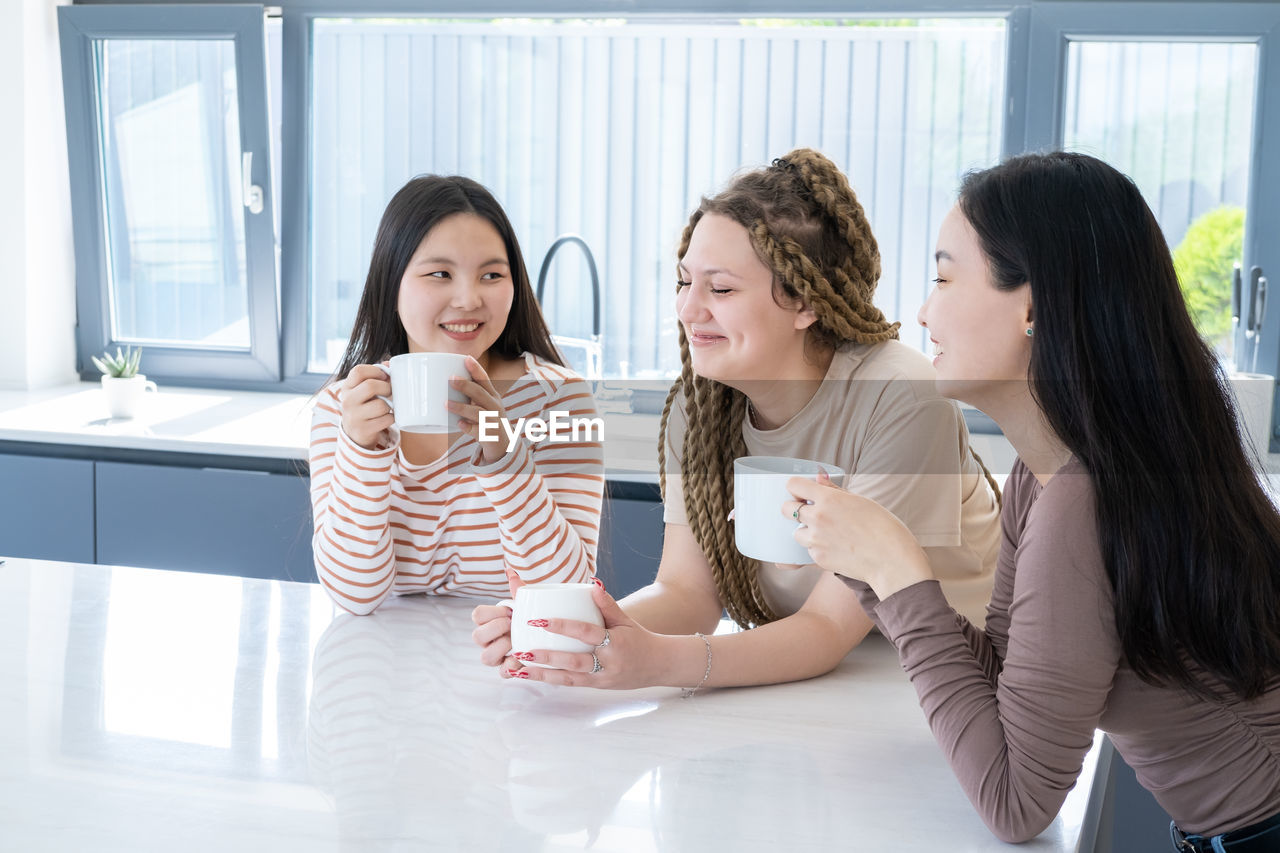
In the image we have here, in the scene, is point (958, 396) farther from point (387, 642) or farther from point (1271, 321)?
point (1271, 321)

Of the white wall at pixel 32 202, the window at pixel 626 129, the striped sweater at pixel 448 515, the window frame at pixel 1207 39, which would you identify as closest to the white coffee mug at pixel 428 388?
the striped sweater at pixel 448 515

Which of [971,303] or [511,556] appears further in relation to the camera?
[511,556]

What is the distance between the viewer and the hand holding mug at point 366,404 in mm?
1362

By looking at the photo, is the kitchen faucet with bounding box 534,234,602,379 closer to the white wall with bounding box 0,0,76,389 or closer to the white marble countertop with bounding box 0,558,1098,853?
the white wall with bounding box 0,0,76,389

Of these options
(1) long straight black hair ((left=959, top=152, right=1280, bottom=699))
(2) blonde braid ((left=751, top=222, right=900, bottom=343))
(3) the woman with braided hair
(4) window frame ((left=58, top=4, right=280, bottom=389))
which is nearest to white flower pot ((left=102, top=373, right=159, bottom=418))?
(4) window frame ((left=58, top=4, right=280, bottom=389))

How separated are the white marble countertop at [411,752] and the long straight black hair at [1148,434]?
0.58 feet

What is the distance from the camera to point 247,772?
3.13 feet

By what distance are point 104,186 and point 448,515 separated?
7.87 ft

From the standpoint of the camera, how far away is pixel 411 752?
997mm

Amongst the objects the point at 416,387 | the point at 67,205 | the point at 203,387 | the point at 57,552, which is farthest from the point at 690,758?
the point at 67,205

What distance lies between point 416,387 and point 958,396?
1.87 feet

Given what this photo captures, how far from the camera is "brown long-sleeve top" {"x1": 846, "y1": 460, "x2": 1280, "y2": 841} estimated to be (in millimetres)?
889

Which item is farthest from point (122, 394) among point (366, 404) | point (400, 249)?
point (366, 404)

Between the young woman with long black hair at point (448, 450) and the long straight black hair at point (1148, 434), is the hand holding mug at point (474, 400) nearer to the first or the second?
the young woman with long black hair at point (448, 450)
